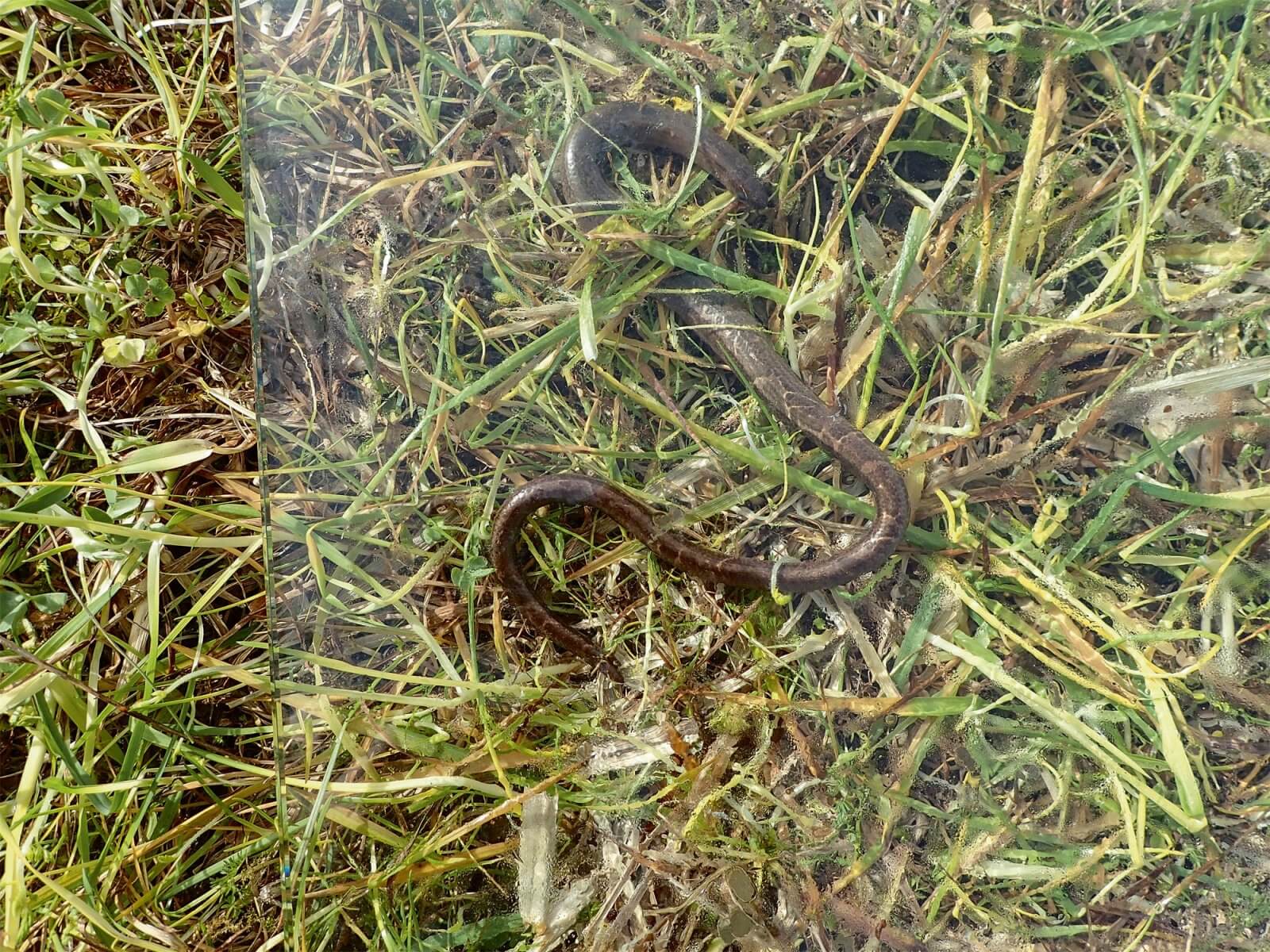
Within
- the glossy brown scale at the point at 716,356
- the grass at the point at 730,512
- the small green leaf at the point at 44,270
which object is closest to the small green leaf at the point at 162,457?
the grass at the point at 730,512

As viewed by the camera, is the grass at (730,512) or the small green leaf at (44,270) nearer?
the grass at (730,512)

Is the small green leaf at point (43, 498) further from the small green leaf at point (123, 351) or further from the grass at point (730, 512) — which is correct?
the small green leaf at point (123, 351)

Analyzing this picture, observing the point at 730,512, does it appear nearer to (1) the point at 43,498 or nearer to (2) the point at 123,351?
(2) the point at 123,351

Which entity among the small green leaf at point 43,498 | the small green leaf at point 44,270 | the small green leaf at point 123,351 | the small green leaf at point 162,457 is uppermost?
the small green leaf at point 44,270

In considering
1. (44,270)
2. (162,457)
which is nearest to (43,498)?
(162,457)

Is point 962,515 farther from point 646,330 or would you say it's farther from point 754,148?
point 754,148

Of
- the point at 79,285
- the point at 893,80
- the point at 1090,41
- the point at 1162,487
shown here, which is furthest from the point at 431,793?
the point at 1090,41
